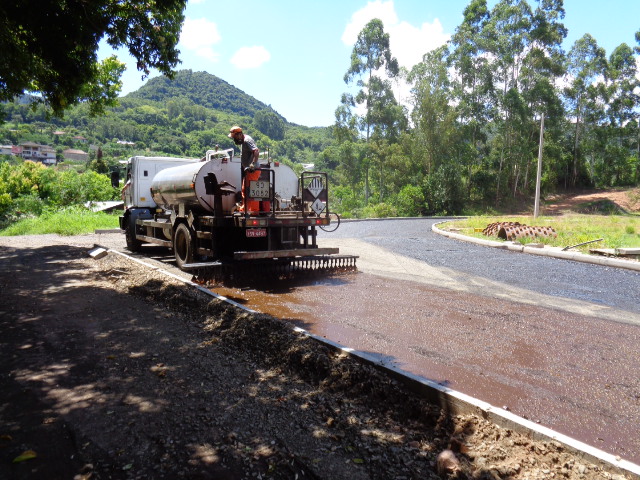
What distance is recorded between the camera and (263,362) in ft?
15.4

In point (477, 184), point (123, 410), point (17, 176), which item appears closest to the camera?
point (123, 410)

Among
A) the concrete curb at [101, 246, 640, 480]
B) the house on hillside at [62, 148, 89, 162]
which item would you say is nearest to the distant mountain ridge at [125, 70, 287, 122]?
the house on hillside at [62, 148, 89, 162]

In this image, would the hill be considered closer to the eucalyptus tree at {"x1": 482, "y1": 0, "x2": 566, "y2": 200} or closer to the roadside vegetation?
the eucalyptus tree at {"x1": 482, "y1": 0, "x2": 566, "y2": 200}

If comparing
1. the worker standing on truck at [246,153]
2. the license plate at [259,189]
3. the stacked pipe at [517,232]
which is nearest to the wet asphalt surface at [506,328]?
the license plate at [259,189]

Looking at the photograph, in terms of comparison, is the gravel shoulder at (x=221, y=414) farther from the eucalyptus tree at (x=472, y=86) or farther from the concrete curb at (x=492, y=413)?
the eucalyptus tree at (x=472, y=86)

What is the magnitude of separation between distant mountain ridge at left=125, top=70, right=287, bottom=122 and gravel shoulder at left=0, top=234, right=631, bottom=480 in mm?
132156

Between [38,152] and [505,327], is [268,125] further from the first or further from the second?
[505,327]

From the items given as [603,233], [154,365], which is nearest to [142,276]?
[154,365]

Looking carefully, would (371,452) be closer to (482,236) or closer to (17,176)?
(482,236)

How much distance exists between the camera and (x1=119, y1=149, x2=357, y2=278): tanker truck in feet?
29.8

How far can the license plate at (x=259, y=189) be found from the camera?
9031 mm

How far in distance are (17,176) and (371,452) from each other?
28628 millimetres

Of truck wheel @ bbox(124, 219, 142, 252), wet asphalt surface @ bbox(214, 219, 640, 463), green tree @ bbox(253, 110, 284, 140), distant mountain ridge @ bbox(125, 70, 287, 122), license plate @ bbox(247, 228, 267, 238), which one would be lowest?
wet asphalt surface @ bbox(214, 219, 640, 463)

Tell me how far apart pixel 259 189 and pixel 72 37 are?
13.6ft
